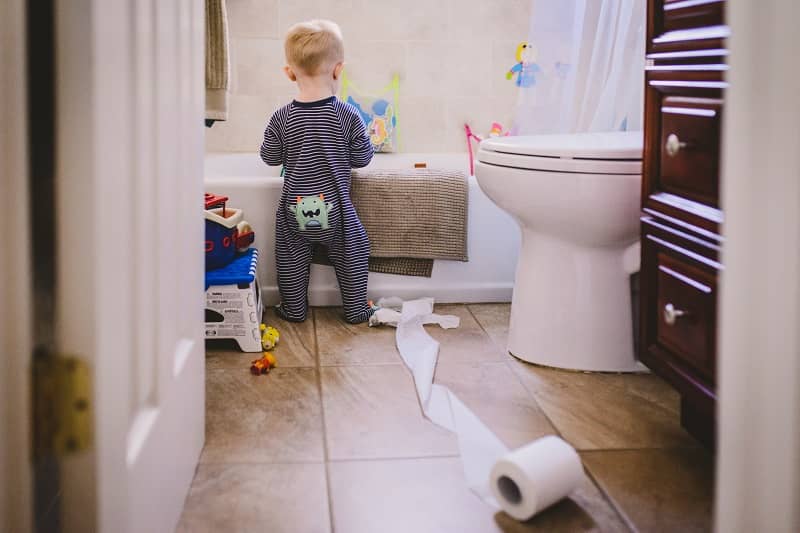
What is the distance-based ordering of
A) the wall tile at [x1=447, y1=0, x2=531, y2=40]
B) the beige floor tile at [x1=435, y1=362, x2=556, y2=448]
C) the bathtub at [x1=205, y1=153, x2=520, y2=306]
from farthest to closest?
1. the wall tile at [x1=447, y1=0, x2=531, y2=40]
2. the bathtub at [x1=205, y1=153, x2=520, y2=306]
3. the beige floor tile at [x1=435, y1=362, x2=556, y2=448]

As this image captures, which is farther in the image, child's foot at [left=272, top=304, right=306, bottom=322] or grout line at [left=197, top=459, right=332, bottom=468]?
child's foot at [left=272, top=304, right=306, bottom=322]

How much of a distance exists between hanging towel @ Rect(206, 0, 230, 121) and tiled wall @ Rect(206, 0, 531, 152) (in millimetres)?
1350

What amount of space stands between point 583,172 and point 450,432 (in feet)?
1.98

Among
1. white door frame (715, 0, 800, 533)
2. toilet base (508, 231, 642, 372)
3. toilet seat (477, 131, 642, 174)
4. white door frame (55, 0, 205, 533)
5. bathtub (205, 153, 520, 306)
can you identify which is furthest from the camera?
bathtub (205, 153, 520, 306)

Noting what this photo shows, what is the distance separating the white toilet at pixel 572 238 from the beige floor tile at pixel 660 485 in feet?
1.55

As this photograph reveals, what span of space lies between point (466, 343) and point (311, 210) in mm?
543

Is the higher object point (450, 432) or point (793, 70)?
point (793, 70)

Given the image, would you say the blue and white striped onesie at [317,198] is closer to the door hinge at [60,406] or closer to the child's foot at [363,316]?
the child's foot at [363,316]

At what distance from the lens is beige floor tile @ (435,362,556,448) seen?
170 centimetres

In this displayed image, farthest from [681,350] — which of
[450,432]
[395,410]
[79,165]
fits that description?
[79,165]

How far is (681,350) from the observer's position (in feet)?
4.95

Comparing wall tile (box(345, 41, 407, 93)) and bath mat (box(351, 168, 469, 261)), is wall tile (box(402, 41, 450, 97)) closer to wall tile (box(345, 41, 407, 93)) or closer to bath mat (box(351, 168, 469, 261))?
wall tile (box(345, 41, 407, 93))

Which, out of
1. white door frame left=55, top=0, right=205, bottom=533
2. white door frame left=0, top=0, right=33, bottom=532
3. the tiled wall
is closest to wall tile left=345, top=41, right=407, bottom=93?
the tiled wall

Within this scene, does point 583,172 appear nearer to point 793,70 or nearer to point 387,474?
point 387,474
